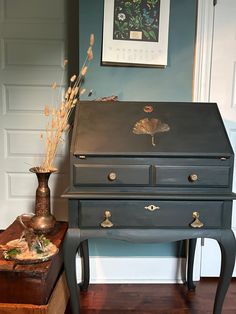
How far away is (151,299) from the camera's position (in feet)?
6.04

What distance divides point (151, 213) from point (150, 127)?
0.44 meters

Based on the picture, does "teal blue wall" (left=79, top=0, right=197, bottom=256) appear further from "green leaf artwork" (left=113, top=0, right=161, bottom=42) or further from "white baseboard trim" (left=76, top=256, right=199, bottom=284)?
Answer: "white baseboard trim" (left=76, top=256, right=199, bottom=284)

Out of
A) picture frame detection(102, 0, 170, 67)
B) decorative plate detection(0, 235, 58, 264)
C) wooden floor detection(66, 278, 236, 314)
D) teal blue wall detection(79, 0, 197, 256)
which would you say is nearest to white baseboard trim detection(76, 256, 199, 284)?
wooden floor detection(66, 278, 236, 314)

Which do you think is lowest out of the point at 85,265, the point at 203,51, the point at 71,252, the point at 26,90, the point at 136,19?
the point at 85,265

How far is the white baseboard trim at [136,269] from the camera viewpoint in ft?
6.60

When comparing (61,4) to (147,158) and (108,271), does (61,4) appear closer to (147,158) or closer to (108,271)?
(147,158)

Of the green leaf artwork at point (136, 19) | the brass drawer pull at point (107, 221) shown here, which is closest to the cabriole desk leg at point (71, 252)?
the brass drawer pull at point (107, 221)

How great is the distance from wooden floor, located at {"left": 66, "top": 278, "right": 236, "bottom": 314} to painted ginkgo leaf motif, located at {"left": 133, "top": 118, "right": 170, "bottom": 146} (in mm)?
1001

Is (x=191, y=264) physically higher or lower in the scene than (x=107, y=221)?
lower

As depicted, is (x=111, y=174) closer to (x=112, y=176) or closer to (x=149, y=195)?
(x=112, y=176)

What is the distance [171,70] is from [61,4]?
117 cm

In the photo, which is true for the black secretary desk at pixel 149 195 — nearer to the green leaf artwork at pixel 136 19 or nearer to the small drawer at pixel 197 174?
the small drawer at pixel 197 174

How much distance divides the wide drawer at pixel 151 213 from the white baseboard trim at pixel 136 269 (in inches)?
27.1

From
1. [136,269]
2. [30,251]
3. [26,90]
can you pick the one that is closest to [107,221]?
[30,251]
